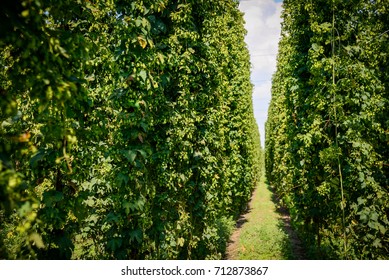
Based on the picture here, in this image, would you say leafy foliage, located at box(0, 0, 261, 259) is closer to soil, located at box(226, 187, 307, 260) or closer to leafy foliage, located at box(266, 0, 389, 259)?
leafy foliage, located at box(266, 0, 389, 259)

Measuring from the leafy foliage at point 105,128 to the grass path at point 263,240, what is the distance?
2.59 meters

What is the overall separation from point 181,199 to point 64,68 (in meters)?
4.05

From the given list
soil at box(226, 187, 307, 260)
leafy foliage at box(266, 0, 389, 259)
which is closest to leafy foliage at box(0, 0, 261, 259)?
leafy foliage at box(266, 0, 389, 259)

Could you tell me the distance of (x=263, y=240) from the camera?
9.44 metres

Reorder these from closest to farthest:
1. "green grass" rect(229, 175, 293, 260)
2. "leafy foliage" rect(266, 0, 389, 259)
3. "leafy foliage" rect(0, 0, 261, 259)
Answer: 1. "leafy foliage" rect(0, 0, 261, 259)
2. "leafy foliage" rect(266, 0, 389, 259)
3. "green grass" rect(229, 175, 293, 260)

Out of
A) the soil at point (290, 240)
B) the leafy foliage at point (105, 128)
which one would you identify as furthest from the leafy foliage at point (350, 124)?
Result: the soil at point (290, 240)

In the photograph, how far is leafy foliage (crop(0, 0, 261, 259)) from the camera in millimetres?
1534

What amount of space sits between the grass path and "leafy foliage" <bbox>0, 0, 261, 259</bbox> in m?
2.59

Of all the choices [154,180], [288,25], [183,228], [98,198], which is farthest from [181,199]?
[288,25]

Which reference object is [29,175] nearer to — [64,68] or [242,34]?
[64,68]

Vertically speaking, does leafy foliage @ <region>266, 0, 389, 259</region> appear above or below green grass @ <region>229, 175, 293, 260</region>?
above

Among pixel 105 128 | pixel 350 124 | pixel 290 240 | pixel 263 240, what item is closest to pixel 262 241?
pixel 263 240

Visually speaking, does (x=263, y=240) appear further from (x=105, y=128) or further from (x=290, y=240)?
(x=105, y=128)
